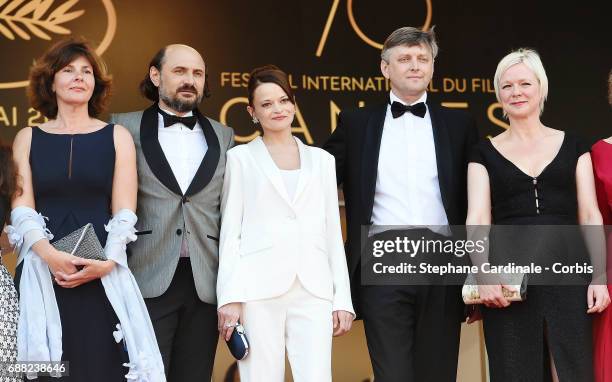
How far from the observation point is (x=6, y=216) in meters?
4.59

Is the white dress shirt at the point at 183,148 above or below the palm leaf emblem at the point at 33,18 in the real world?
below

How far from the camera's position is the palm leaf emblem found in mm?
7160

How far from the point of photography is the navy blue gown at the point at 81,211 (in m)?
4.42

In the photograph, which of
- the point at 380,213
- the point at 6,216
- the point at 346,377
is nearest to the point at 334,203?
the point at 380,213

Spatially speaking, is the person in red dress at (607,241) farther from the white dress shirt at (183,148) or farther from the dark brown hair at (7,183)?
the dark brown hair at (7,183)

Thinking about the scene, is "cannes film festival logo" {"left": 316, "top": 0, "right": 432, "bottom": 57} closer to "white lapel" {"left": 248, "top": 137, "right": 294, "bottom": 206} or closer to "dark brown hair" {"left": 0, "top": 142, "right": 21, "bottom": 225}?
"white lapel" {"left": 248, "top": 137, "right": 294, "bottom": 206}

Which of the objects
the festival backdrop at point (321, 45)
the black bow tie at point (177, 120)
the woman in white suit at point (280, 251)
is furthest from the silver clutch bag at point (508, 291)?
the festival backdrop at point (321, 45)

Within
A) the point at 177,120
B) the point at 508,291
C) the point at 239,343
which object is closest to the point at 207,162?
the point at 177,120

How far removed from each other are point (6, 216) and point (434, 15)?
419 centimetres

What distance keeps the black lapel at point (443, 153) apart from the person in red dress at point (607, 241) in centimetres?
69

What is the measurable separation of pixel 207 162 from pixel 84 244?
0.75 metres

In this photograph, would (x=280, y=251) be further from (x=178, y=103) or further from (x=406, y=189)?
(x=178, y=103)

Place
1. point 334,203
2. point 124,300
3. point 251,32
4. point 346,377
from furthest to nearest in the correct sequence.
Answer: point 251,32 < point 346,377 < point 334,203 < point 124,300

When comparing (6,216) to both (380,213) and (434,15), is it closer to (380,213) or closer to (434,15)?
(380,213)
